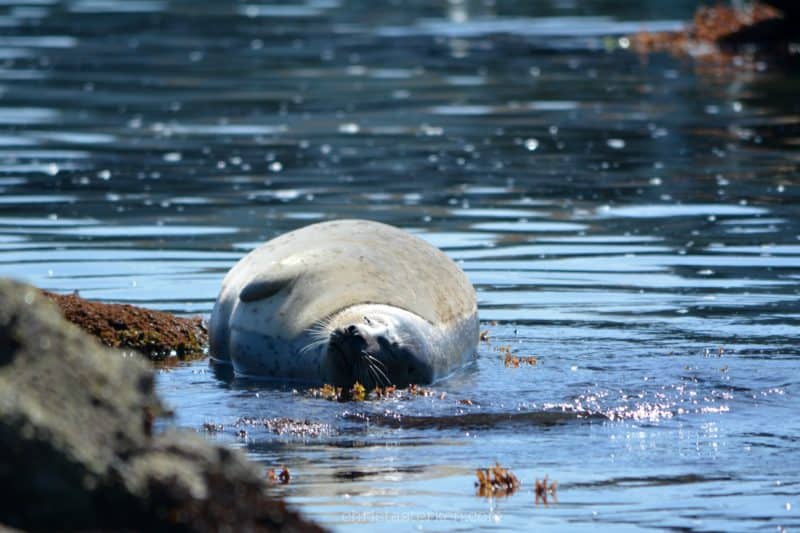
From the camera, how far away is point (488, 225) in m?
13.1

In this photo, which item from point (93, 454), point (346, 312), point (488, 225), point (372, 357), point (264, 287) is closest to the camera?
point (93, 454)

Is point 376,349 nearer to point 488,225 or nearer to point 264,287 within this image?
point 264,287

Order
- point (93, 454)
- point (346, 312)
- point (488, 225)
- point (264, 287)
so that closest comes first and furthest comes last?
1. point (93, 454)
2. point (346, 312)
3. point (264, 287)
4. point (488, 225)

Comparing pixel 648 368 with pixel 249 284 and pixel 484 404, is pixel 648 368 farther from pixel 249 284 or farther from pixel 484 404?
pixel 249 284

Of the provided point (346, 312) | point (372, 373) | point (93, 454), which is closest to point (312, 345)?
point (346, 312)

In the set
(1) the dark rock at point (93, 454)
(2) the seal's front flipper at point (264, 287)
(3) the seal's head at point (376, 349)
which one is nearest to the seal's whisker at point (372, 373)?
(3) the seal's head at point (376, 349)

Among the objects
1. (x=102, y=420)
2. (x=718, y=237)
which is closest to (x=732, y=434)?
(x=102, y=420)

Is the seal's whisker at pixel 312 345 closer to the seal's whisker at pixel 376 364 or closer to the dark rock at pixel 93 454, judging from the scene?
the seal's whisker at pixel 376 364

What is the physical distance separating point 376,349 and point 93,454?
388cm

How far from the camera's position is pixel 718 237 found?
12.3m

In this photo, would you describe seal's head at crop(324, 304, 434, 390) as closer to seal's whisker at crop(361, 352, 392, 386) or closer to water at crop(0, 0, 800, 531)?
seal's whisker at crop(361, 352, 392, 386)

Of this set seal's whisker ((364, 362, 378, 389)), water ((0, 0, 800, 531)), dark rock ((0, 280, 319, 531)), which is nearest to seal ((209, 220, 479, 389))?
seal's whisker ((364, 362, 378, 389))

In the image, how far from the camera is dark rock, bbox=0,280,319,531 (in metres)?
3.71

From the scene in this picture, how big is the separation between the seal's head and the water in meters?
0.21
